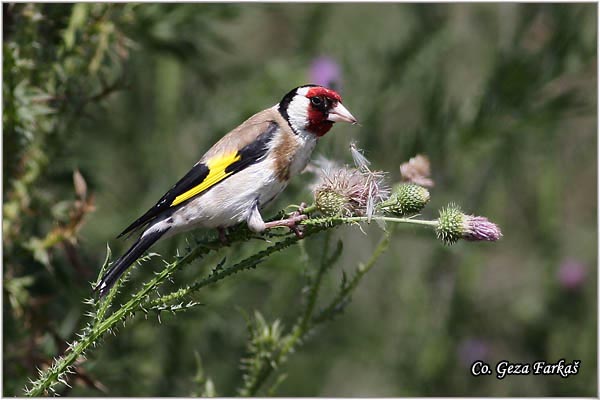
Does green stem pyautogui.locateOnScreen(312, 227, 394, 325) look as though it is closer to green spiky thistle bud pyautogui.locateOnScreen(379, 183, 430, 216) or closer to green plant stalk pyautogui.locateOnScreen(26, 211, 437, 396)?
green spiky thistle bud pyautogui.locateOnScreen(379, 183, 430, 216)

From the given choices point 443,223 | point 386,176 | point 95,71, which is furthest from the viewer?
point 95,71

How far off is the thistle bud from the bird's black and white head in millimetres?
877

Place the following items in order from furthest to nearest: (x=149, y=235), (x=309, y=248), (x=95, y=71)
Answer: (x=95, y=71) < (x=309, y=248) < (x=149, y=235)

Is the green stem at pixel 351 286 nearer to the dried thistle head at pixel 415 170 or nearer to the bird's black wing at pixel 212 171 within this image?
the dried thistle head at pixel 415 170

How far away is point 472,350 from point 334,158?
2.59 m

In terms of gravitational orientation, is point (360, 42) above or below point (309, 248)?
above

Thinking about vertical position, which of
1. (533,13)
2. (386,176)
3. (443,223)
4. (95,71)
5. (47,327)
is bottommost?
(47,327)

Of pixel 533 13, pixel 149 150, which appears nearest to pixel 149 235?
pixel 149 150

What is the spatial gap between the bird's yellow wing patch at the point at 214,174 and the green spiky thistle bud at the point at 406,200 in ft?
2.59

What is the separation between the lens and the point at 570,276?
5219 mm

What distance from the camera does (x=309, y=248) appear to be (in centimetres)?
284

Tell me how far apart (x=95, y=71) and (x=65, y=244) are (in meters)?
0.72

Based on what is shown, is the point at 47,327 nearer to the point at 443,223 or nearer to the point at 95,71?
the point at 95,71

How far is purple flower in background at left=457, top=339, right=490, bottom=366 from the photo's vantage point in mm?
5141
